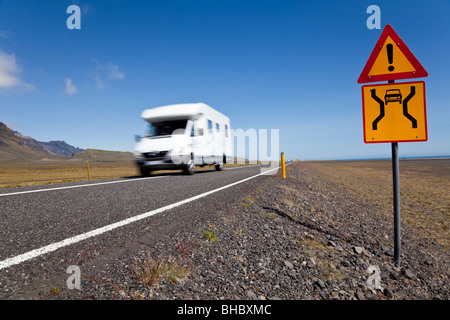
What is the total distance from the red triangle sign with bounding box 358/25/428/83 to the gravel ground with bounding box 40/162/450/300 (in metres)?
2.45

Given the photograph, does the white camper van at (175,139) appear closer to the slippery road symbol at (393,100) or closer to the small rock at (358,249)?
the small rock at (358,249)

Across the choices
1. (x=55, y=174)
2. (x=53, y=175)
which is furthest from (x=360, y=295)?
(x=55, y=174)

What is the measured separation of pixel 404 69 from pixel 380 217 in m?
4.88

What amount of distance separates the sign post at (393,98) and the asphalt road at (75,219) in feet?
9.46

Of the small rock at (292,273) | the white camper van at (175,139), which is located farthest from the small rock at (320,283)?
the white camper van at (175,139)

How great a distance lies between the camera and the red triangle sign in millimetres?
3004

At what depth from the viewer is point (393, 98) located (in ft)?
9.88

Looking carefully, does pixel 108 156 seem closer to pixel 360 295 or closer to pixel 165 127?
pixel 165 127

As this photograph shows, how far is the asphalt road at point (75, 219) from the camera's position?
2477 millimetres

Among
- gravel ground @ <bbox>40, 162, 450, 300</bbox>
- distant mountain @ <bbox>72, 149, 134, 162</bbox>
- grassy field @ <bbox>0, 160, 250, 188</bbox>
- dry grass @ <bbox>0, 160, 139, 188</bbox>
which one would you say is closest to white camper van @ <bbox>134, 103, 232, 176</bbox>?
grassy field @ <bbox>0, 160, 250, 188</bbox>

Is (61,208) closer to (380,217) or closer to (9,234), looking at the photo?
(9,234)

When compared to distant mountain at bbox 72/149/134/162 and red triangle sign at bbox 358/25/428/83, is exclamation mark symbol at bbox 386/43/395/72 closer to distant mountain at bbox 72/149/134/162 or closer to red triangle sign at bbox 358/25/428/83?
red triangle sign at bbox 358/25/428/83
